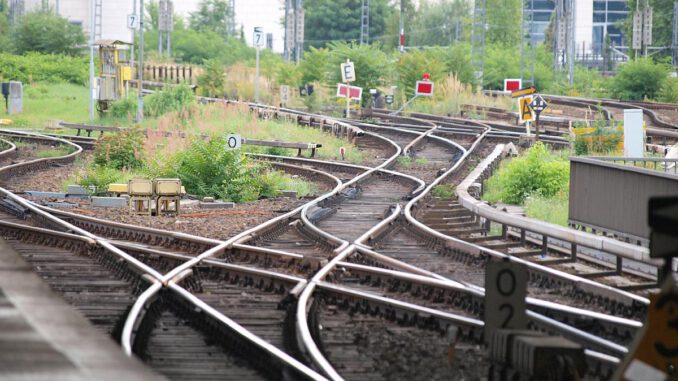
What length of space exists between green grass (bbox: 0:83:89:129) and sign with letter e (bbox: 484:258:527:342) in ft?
108

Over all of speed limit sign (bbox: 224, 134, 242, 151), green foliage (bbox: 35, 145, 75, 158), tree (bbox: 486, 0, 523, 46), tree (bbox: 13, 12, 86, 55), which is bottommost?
green foliage (bbox: 35, 145, 75, 158)

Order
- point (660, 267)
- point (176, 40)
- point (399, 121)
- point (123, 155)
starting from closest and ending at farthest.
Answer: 1. point (660, 267)
2. point (123, 155)
3. point (399, 121)
4. point (176, 40)

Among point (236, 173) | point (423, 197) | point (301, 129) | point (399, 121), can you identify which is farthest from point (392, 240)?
point (399, 121)

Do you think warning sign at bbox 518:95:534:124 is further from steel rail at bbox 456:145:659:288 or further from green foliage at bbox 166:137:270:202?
steel rail at bbox 456:145:659:288

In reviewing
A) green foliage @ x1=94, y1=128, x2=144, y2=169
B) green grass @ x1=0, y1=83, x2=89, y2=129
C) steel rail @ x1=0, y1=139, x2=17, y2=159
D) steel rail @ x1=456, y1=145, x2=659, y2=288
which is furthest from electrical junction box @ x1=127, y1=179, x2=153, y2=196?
green grass @ x1=0, y1=83, x2=89, y2=129

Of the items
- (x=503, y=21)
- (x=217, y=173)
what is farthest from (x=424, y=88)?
(x=503, y=21)

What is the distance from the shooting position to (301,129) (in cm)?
3478

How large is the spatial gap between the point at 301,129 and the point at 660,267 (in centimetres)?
2370

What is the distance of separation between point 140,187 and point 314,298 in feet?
25.7

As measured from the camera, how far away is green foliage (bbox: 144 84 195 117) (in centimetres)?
3844

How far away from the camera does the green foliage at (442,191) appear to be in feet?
69.1

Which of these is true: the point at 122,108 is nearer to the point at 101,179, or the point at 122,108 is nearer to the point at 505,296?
the point at 101,179

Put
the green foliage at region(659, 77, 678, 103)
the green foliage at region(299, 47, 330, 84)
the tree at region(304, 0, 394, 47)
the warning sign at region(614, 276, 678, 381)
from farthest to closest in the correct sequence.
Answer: the tree at region(304, 0, 394, 47), the green foliage at region(299, 47, 330, 84), the green foliage at region(659, 77, 678, 103), the warning sign at region(614, 276, 678, 381)

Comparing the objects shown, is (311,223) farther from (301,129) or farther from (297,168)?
(301,129)
